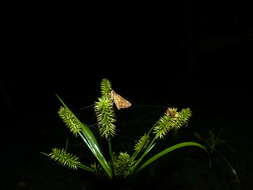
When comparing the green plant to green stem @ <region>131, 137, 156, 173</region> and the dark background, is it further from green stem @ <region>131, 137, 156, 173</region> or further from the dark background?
the dark background

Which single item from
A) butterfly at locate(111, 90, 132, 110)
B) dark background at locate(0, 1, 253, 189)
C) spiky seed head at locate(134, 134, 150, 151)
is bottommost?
spiky seed head at locate(134, 134, 150, 151)

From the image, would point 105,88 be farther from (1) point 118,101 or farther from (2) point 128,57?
(2) point 128,57

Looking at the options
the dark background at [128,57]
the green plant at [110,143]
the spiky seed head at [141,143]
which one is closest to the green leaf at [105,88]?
the green plant at [110,143]

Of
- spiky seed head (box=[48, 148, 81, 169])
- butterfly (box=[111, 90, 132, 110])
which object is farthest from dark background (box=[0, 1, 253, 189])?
spiky seed head (box=[48, 148, 81, 169])

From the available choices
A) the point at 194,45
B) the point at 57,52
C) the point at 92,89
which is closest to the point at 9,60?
the point at 57,52

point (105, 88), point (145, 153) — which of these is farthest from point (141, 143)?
point (105, 88)

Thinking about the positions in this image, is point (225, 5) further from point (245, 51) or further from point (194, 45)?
point (194, 45)
